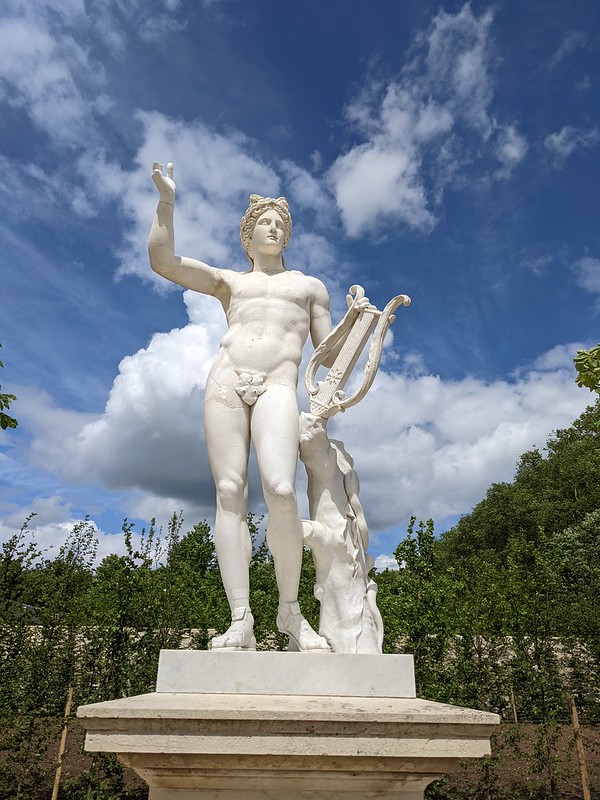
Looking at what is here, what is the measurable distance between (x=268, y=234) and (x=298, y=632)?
10.2 feet

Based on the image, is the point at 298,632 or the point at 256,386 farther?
the point at 256,386

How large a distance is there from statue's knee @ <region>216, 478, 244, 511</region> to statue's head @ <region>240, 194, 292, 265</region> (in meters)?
2.06

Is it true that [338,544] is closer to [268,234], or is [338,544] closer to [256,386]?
[256,386]

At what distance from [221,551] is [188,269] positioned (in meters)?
2.21

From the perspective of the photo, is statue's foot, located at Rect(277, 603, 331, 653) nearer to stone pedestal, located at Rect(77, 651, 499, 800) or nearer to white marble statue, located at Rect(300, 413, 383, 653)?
white marble statue, located at Rect(300, 413, 383, 653)

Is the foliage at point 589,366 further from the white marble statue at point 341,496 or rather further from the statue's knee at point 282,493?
the statue's knee at point 282,493

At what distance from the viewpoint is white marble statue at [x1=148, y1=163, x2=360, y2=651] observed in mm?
4344

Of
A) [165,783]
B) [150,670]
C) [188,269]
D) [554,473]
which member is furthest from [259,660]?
[554,473]

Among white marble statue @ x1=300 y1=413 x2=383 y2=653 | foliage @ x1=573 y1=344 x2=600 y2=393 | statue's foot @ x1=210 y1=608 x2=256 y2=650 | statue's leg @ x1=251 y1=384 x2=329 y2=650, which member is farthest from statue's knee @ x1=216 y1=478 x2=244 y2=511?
foliage @ x1=573 y1=344 x2=600 y2=393

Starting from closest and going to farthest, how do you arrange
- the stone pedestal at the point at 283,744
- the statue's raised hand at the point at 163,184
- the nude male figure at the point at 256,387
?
the stone pedestal at the point at 283,744, the nude male figure at the point at 256,387, the statue's raised hand at the point at 163,184

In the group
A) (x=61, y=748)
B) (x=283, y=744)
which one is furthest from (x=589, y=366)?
(x=61, y=748)

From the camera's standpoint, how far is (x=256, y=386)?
184 inches

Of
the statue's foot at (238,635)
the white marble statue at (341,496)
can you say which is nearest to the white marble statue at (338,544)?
the white marble statue at (341,496)

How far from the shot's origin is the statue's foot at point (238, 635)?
4074 mm
